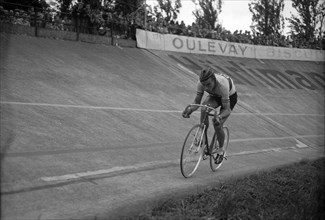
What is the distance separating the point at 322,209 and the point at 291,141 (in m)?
10.2

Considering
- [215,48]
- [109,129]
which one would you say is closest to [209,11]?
[215,48]

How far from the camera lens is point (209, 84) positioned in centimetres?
625

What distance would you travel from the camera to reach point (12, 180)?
5.00m

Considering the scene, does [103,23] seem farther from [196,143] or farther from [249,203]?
[249,203]

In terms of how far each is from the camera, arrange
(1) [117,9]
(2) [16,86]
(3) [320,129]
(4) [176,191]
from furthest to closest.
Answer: (1) [117,9]
(3) [320,129]
(2) [16,86]
(4) [176,191]

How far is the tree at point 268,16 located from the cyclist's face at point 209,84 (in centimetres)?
4073

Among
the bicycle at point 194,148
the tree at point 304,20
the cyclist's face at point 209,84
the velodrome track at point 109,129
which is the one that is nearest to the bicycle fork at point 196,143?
the bicycle at point 194,148

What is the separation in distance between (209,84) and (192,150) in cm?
108

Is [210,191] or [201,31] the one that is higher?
[201,31]

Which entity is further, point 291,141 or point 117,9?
point 117,9

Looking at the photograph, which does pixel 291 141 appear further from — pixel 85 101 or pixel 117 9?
pixel 117 9

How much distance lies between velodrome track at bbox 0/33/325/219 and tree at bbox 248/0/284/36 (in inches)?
914

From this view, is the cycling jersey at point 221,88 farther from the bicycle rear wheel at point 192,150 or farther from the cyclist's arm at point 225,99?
the bicycle rear wheel at point 192,150

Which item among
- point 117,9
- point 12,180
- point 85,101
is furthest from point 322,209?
point 117,9
